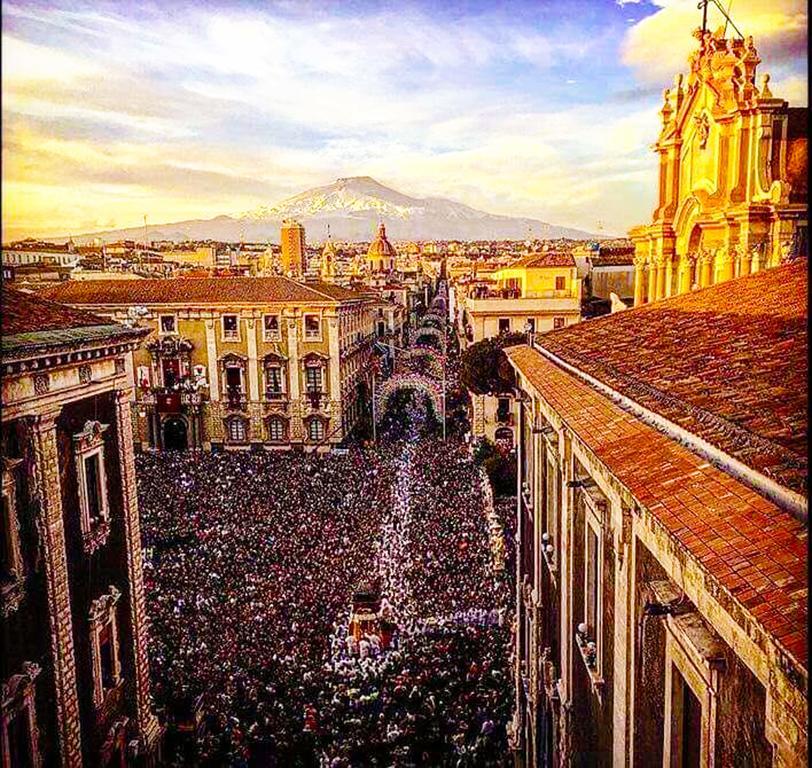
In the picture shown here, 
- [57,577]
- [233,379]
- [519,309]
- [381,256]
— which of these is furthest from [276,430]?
[381,256]

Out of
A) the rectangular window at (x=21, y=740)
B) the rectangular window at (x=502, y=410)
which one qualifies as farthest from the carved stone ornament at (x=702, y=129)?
the rectangular window at (x=21, y=740)

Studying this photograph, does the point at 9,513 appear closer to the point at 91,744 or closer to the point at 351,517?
the point at 91,744

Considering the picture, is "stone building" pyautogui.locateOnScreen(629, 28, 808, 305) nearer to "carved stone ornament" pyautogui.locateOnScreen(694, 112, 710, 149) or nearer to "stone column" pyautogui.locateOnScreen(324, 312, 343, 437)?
"carved stone ornament" pyautogui.locateOnScreen(694, 112, 710, 149)

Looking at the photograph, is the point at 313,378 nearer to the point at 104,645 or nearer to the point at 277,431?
the point at 277,431

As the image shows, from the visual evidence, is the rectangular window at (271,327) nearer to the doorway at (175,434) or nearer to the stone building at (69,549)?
the doorway at (175,434)

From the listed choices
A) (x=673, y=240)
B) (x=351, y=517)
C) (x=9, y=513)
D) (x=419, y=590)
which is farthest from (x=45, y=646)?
(x=673, y=240)
